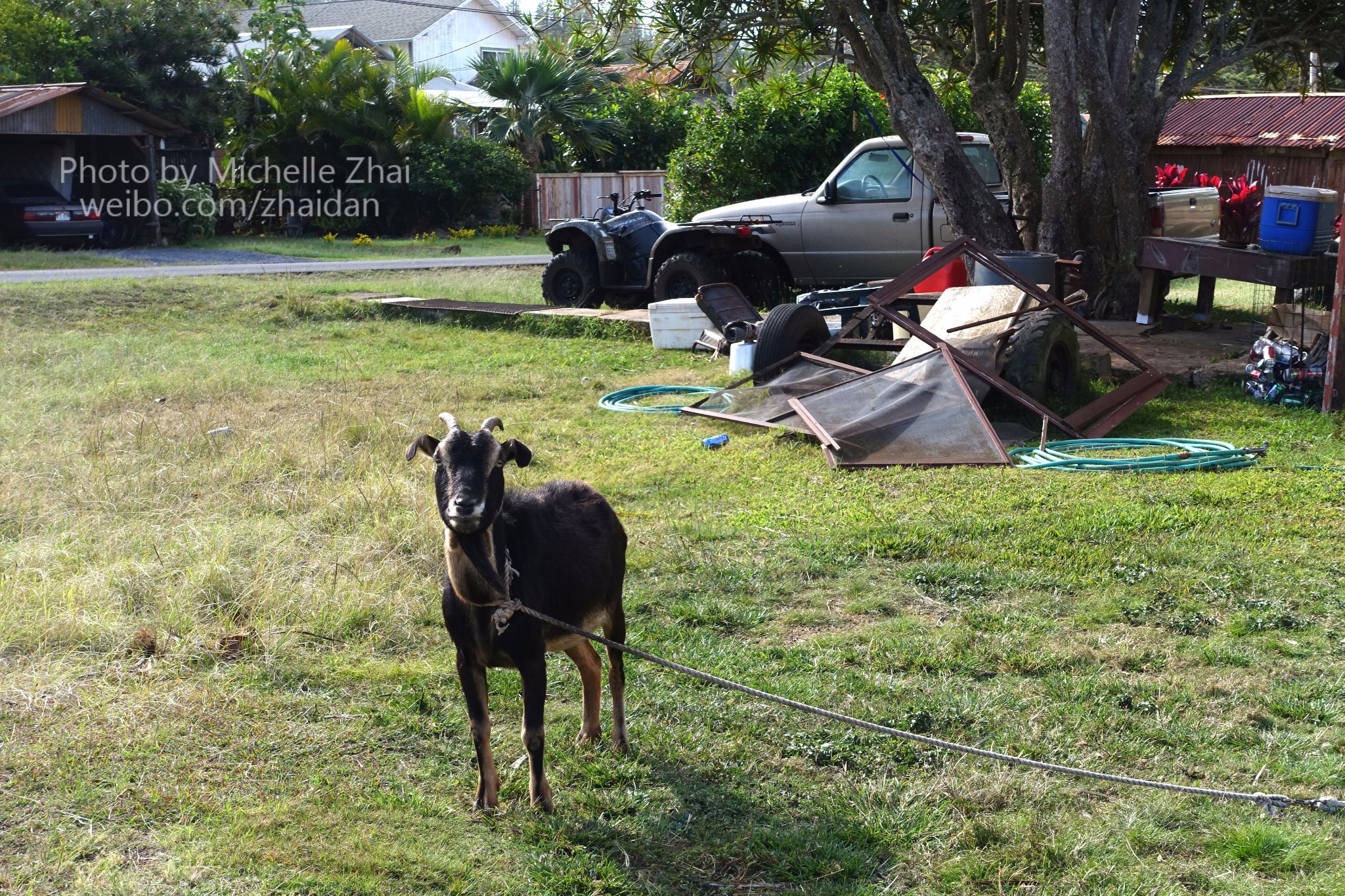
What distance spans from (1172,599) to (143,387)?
8309mm

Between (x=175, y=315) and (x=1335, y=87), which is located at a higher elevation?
(x=1335, y=87)

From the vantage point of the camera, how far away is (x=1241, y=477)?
7371mm

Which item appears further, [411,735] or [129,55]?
[129,55]

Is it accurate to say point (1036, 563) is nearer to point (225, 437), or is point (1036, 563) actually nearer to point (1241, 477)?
point (1241, 477)

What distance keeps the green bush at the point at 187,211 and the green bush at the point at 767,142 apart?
13.1 m

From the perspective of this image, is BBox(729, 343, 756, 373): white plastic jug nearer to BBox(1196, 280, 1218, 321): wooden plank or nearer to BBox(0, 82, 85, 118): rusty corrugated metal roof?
BBox(1196, 280, 1218, 321): wooden plank

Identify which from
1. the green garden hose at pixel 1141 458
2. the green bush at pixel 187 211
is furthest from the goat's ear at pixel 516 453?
the green bush at pixel 187 211

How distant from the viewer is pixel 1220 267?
10.7 meters

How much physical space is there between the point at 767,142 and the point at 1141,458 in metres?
12.1

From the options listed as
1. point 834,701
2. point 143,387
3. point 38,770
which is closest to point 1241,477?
point 834,701

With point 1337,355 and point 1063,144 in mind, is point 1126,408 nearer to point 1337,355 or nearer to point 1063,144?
point 1337,355

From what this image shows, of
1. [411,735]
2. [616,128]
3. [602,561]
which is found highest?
[616,128]

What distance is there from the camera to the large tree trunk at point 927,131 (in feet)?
41.6

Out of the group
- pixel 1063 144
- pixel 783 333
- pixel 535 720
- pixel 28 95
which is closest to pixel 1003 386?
pixel 783 333
